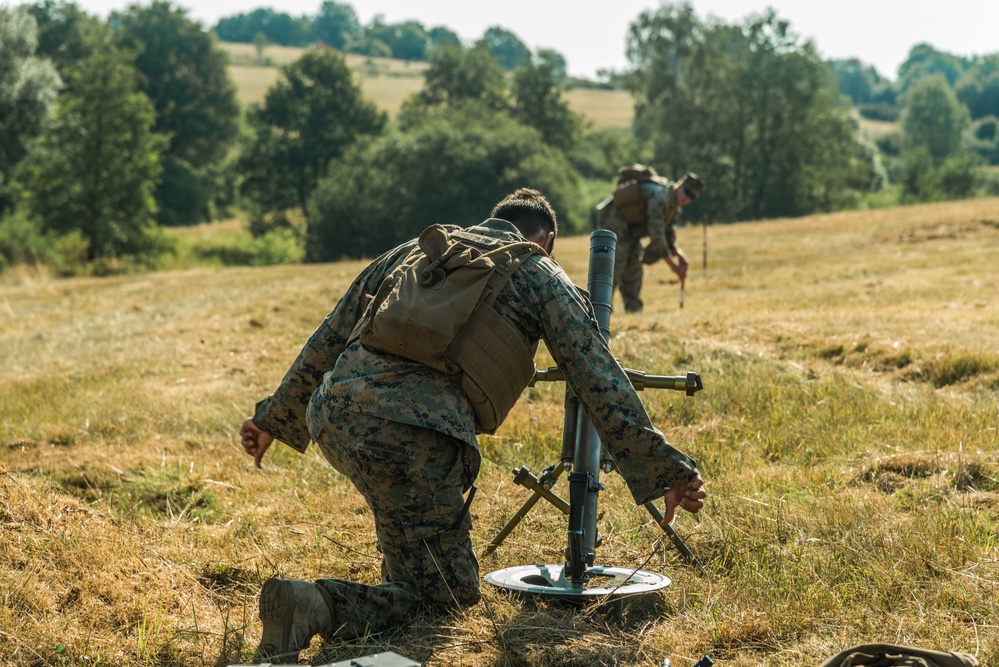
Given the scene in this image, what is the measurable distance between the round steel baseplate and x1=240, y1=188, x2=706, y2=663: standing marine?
0.20 meters

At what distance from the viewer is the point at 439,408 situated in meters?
4.24

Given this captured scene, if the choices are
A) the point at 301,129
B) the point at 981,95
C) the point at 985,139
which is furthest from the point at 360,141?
the point at 981,95

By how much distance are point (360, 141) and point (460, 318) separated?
57819mm

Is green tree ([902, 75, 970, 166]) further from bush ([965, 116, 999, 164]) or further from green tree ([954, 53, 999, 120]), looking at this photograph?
green tree ([954, 53, 999, 120])

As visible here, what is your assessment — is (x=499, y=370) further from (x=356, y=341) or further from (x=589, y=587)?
(x=589, y=587)

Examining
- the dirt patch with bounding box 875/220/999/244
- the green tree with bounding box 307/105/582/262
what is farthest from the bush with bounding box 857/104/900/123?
the dirt patch with bounding box 875/220/999/244

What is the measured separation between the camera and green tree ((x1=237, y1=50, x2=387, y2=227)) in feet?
208

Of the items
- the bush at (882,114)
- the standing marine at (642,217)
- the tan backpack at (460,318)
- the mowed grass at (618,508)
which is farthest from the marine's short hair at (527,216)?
the bush at (882,114)

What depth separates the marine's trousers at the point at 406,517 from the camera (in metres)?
4.27

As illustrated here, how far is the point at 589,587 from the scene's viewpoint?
4551 millimetres

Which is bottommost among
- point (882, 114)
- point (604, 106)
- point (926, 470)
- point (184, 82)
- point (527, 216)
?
point (926, 470)

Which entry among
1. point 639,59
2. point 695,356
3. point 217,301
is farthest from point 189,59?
point 695,356

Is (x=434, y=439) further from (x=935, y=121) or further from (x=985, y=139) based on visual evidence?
(x=985, y=139)

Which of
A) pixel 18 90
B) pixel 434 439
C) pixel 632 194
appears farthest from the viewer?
pixel 18 90
